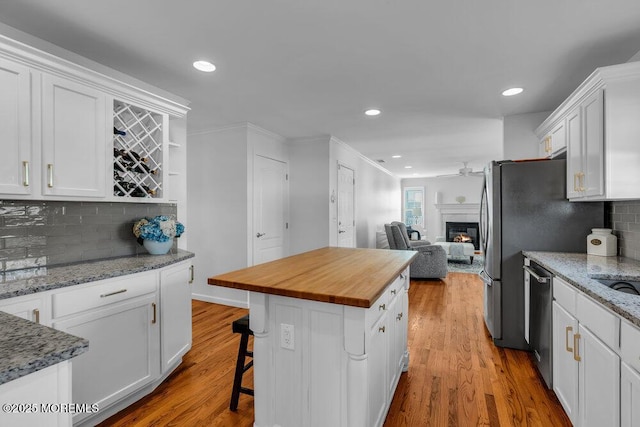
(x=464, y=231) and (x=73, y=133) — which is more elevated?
(x=73, y=133)

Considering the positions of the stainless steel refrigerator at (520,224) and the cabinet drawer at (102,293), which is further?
the stainless steel refrigerator at (520,224)

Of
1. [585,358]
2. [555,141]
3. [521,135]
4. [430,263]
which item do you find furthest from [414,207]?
[585,358]

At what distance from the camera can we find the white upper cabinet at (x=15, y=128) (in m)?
1.71

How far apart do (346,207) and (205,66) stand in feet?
11.5

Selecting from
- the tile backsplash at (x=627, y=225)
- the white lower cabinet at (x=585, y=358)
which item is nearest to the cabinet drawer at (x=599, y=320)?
the white lower cabinet at (x=585, y=358)

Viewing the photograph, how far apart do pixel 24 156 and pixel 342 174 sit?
159 inches

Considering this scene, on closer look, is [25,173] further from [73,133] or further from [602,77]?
[602,77]

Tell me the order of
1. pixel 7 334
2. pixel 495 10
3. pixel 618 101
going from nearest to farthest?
pixel 7 334 < pixel 495 10 < pixel 618 101

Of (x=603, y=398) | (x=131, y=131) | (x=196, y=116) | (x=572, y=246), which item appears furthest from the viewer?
(x=196, y=116)

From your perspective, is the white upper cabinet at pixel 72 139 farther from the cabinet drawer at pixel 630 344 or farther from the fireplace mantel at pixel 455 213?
the fireplace mantel at pixel 455 213

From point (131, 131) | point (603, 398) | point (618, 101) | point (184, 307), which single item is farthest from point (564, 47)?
point (184, 307)

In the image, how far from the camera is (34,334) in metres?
0.91

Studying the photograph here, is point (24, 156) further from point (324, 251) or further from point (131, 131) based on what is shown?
point (324, 251)

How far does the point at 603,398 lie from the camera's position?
1397mm
